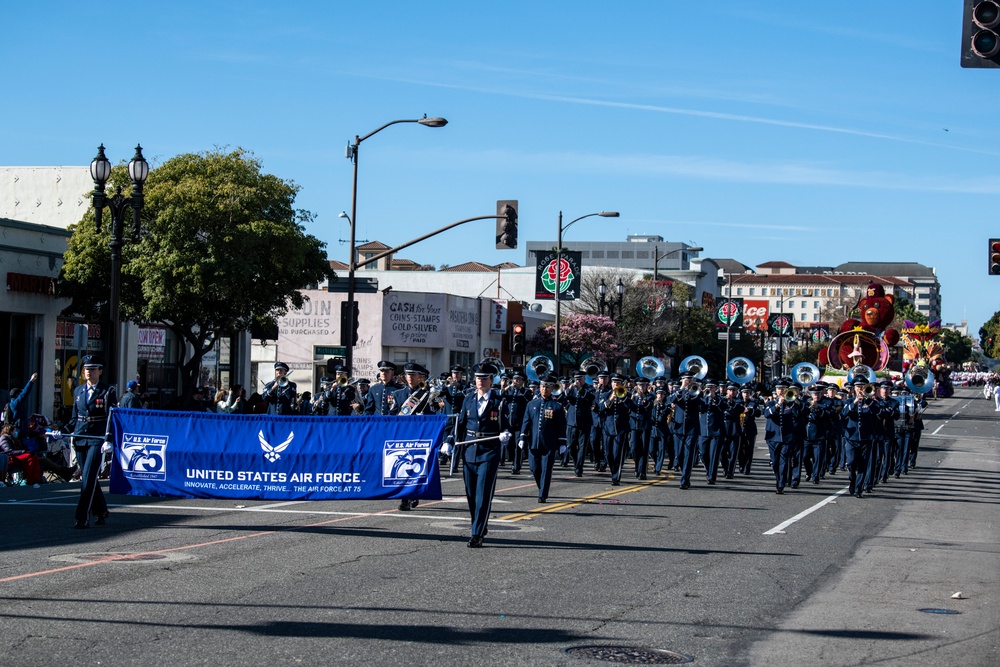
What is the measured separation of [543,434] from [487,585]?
770 cm

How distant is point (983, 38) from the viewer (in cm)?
1061

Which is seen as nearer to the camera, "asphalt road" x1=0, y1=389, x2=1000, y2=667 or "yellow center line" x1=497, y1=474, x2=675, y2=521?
"asphalt road" x1=0, y1=389, x2=1000, y2=667

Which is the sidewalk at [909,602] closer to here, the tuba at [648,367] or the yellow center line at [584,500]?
the yellow center line at [584,500]

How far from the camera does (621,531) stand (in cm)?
1447

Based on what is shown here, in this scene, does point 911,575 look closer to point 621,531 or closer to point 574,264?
point 621,531

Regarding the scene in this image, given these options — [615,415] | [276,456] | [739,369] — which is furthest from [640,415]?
[739,369]

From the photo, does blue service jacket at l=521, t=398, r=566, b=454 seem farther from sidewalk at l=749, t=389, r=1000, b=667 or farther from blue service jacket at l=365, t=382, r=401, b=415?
sidewalk at l=749, t=389, r=1000, b=667

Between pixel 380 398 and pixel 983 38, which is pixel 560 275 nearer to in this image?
pixel 380 398

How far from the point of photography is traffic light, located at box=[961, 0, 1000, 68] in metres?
10.6

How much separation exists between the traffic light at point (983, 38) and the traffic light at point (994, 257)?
13.0m

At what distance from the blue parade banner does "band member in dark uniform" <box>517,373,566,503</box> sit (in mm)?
4166

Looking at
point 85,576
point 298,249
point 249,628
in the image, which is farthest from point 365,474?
point 298,249

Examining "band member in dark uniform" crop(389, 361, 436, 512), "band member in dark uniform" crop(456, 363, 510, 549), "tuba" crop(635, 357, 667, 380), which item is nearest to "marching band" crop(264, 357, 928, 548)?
"band member in dark uniform" crop(389, 361, 436, 512)

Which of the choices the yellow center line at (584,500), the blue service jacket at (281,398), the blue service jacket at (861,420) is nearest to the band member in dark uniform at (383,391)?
the blue service jacket at (281,398)
